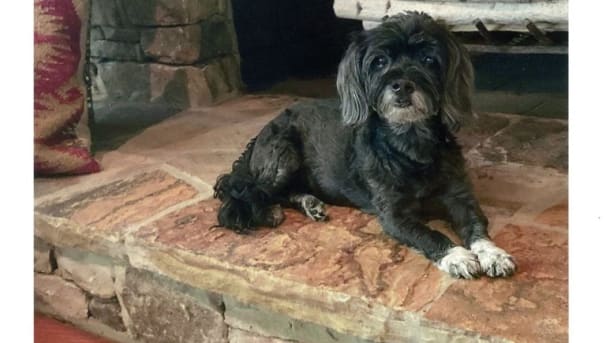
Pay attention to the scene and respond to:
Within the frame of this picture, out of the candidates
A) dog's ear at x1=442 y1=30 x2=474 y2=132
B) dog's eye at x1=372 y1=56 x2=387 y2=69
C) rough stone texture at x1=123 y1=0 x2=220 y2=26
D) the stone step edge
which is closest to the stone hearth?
the stone step edge

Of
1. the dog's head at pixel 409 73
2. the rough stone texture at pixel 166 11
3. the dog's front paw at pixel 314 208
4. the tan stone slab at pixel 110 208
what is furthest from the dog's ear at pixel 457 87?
the rough stone texture at pixel 166 11

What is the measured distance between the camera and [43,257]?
2262 millimetres

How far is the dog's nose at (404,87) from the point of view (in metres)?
1.72

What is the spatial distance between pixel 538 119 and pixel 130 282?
1.38 metres

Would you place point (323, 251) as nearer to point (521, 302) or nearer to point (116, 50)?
point (521, 302)

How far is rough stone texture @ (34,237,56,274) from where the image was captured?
224cm

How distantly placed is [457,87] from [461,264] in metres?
0.40

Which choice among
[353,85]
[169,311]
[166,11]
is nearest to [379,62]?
[353,85]

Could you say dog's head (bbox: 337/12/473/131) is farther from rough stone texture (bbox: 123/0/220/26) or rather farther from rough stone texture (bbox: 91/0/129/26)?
rough stone texture (bbox: 91/0/129/26)

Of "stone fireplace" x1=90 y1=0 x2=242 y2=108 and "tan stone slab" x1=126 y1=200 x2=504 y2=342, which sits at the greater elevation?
"stone fireplace" x1=90 y1=0 x2=242 y2=108

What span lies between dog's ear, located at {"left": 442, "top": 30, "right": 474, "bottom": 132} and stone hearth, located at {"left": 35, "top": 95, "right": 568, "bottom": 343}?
0.27 m

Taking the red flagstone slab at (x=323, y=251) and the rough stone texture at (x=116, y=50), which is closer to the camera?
the red flagstone slab at (x=323, y=251)

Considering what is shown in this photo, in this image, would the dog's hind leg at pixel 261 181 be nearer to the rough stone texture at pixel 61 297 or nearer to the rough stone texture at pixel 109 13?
the rough stone texture at pixel 61 297

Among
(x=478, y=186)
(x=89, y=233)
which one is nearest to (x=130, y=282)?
(x=89, y=233)
